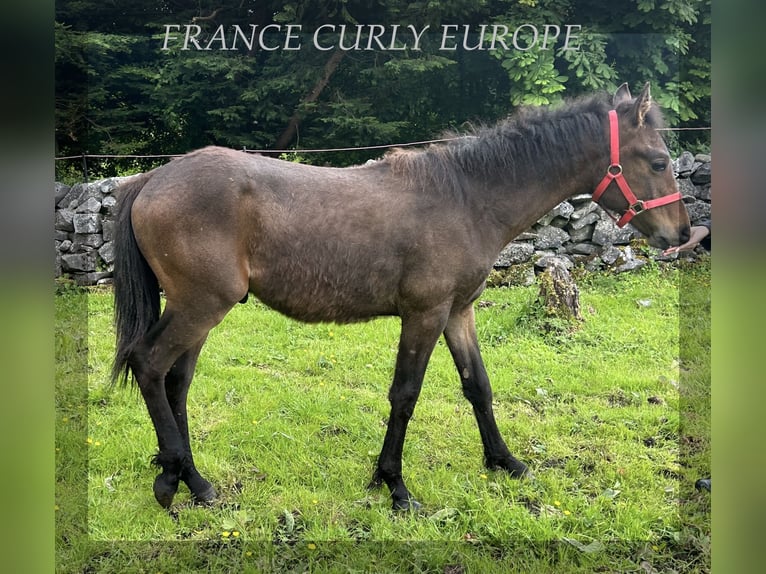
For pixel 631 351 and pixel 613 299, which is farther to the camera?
pixel 613 299

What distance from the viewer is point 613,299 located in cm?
595

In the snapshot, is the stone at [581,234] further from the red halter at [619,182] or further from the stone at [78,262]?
the stone at [78,262]

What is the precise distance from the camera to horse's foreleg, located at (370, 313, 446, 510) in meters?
3.08

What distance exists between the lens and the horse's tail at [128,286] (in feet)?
9.67

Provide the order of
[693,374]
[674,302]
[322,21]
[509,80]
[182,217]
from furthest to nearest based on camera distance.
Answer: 1. [674,302]
2. [509,80]
3. [322,21]
4. [693,374]
5. [182,217]

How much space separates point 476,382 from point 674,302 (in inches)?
146

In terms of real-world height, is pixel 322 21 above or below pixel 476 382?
above

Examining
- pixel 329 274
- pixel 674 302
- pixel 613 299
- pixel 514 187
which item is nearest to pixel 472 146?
pixel 514 187

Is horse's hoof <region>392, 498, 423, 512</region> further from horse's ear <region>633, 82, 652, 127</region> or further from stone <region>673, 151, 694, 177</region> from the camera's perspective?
stone <region>673, 151, 694, 177</region>

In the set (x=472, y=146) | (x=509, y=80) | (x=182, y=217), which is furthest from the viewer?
(x=509, y=80)

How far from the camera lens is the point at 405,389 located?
3.14 meters

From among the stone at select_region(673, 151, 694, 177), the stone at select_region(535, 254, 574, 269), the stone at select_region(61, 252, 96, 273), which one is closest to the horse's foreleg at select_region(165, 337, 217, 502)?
the stone at select_region(535, 254, 574, 269)

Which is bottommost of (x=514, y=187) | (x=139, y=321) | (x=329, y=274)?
(x=139, y=321)

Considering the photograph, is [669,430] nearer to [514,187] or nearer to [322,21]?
[514,187]
